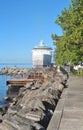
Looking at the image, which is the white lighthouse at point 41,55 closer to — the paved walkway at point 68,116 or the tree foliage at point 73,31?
the tree foliage at point 73,31

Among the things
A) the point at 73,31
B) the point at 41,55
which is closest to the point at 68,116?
the point at 73,31

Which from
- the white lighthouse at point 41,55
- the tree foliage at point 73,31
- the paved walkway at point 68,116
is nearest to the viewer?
the paved walkway at point 68,116

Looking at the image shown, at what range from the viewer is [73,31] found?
112ft

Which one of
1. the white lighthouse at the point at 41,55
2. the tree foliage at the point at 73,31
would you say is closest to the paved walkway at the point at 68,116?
the tree foliage at the point at 73,31

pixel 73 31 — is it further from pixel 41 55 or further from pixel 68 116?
pixel 41 55

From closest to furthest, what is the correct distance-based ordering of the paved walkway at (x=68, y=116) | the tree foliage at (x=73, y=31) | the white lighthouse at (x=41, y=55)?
the paved walkway at (x=68, y=116)
the tree foliage at (x=73, y=31)
the white lighthouse at (x=41, y=55)

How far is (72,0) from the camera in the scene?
3794 centimetres

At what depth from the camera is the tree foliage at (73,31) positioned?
108 ft

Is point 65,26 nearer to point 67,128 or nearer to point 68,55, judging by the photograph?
point 68,55

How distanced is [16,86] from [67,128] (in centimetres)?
3788

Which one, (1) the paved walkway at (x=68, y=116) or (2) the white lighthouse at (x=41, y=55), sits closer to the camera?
(1) the paved walkway at (x=68, y=116)

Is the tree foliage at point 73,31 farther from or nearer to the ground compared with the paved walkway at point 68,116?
farther from the ground

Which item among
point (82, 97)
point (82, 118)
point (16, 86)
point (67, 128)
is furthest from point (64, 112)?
→ point (16, 86)

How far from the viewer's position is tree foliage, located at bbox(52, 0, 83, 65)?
108ft
